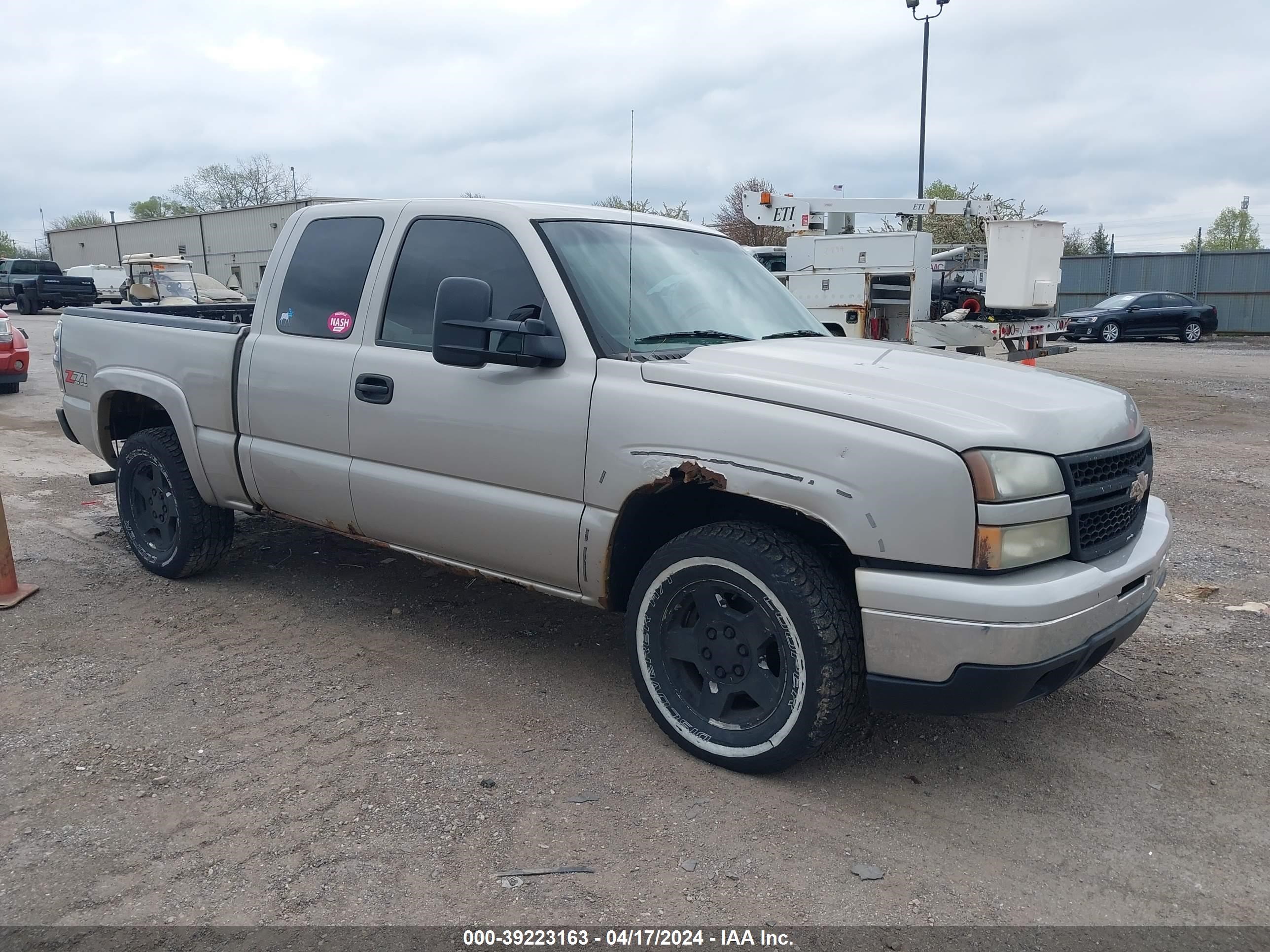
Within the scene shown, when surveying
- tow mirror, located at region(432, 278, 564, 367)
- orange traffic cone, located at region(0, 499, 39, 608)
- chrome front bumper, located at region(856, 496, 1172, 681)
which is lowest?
orange traffic cone, located at region(0, 499, 39, 608)

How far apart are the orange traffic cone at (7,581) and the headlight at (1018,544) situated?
15.1ft

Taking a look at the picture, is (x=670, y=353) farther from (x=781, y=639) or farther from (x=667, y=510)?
(x=781, y=639)

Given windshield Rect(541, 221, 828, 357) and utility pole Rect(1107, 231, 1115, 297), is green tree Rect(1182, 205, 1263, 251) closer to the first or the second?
utility pole Rect(1107, 231, 1115, 297)

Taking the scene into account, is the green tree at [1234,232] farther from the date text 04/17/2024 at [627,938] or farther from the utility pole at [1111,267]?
the date text 04/17/2024 at [627,938]

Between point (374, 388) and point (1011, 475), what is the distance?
2.53 m

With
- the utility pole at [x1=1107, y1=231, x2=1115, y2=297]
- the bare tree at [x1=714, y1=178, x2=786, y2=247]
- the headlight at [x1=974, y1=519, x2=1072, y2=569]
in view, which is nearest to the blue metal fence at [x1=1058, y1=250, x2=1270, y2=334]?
the utility pole at [x1=1107, y1=231, x2=1115, y2=297]

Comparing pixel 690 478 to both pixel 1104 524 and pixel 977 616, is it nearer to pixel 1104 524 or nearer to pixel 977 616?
pixel 977 616

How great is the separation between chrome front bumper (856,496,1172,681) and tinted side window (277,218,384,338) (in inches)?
103

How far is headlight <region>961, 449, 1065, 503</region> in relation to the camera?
2801mm

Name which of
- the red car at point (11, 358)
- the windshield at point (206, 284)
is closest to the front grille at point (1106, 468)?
the red car at point (11, 358)

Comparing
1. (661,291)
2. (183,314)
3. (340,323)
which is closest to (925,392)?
(661,291)

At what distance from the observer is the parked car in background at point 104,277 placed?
32938 mm

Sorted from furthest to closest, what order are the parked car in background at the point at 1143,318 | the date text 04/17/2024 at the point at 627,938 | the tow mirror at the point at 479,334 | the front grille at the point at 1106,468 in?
the parked car in background at the point at 1143,318, the tow mirror at the point at 479,334, the front grille at the point at 1106,468, the date text 04/17/2024 at the point at 627,938

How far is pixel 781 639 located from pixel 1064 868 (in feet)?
3.40
